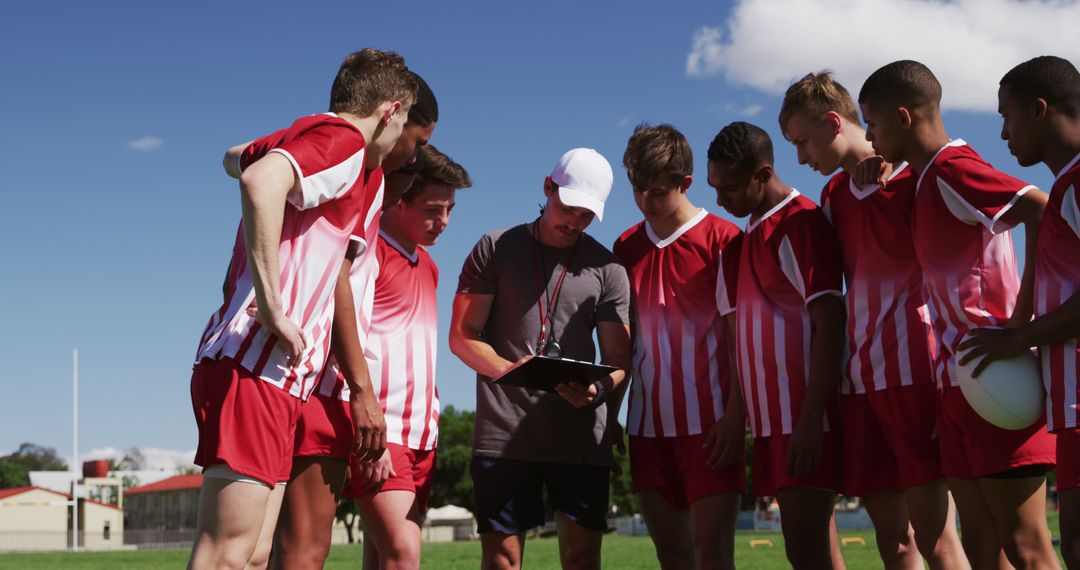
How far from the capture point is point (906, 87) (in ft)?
16.5

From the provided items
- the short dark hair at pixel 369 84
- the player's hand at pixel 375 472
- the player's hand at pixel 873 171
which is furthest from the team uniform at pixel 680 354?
the short dark hair at pixel 369 84

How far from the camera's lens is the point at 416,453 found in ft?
18.4

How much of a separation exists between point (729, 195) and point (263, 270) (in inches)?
117

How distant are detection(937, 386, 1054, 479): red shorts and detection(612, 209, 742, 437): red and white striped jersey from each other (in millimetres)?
1437

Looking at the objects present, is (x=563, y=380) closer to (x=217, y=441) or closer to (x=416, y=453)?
(x=416, y=453)

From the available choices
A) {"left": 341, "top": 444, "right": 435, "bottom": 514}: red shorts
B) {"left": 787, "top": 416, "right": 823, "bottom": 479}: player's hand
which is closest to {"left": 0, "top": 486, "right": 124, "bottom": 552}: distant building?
{"left": 341, "top": 444, "right": 435, "bottom": 514}: red shorts

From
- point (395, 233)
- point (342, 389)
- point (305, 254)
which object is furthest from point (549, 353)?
point (305, 254)

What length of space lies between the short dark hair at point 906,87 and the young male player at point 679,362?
1.25 metres

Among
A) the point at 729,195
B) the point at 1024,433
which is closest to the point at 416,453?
the point at 729,195

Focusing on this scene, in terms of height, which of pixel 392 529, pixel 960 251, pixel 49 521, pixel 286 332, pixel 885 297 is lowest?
pixel 49 521

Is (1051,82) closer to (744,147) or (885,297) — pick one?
(885,297)

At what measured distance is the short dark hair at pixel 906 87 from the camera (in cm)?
504

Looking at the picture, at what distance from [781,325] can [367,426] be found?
92.6 inches

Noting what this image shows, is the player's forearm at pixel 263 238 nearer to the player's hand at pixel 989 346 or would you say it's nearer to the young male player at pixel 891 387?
the player's hand at pixel 989 346
